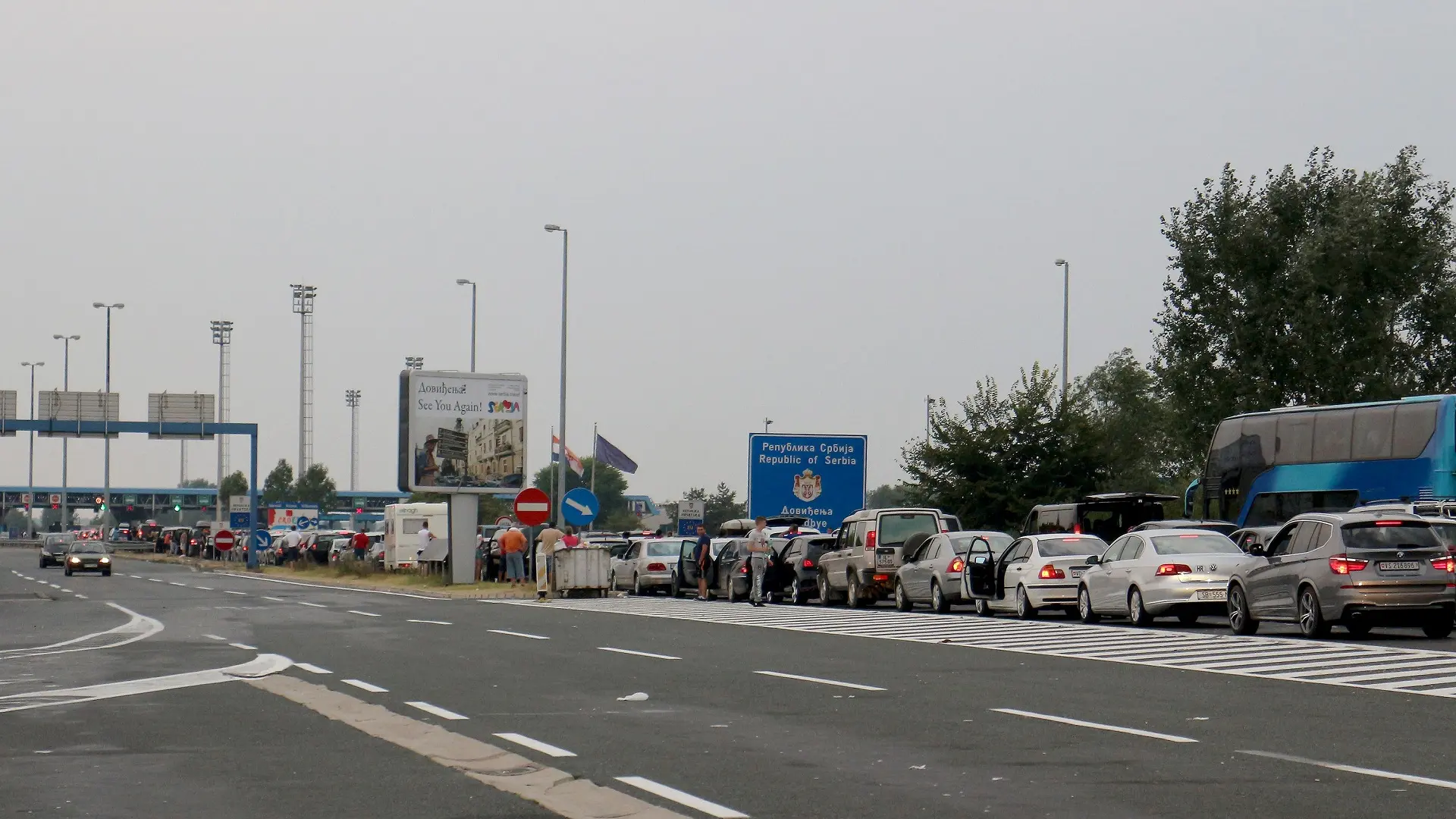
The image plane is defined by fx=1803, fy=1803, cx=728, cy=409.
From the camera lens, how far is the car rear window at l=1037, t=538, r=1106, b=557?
2961cm

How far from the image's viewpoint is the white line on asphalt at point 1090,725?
11.5m

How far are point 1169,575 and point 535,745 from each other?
16594 millimetres

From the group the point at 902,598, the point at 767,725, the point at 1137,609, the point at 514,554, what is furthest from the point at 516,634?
the point at 514,554

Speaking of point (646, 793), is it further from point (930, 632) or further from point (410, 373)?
point (410, 373)

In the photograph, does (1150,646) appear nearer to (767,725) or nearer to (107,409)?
(767,725)

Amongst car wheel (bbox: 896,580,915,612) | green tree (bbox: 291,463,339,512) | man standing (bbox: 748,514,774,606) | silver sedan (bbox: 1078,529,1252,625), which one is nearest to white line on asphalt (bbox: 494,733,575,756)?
silver sedan (bbox: 1078,529,1252,625)

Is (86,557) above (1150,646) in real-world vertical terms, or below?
below

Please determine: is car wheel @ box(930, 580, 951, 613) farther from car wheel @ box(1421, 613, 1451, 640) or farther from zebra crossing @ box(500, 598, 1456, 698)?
car wheel @ box(1421, 613, 1451, 640)

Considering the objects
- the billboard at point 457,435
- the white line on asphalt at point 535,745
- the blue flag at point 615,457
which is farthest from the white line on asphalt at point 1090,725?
the blue flag at point 615,457

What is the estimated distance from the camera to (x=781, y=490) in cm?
4756

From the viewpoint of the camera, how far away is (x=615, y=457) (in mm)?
63781

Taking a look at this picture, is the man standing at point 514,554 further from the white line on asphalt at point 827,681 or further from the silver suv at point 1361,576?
the white line on asphalt at point 827,681

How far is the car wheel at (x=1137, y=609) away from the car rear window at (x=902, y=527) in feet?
30.5

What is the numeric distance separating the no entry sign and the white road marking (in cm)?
2158
